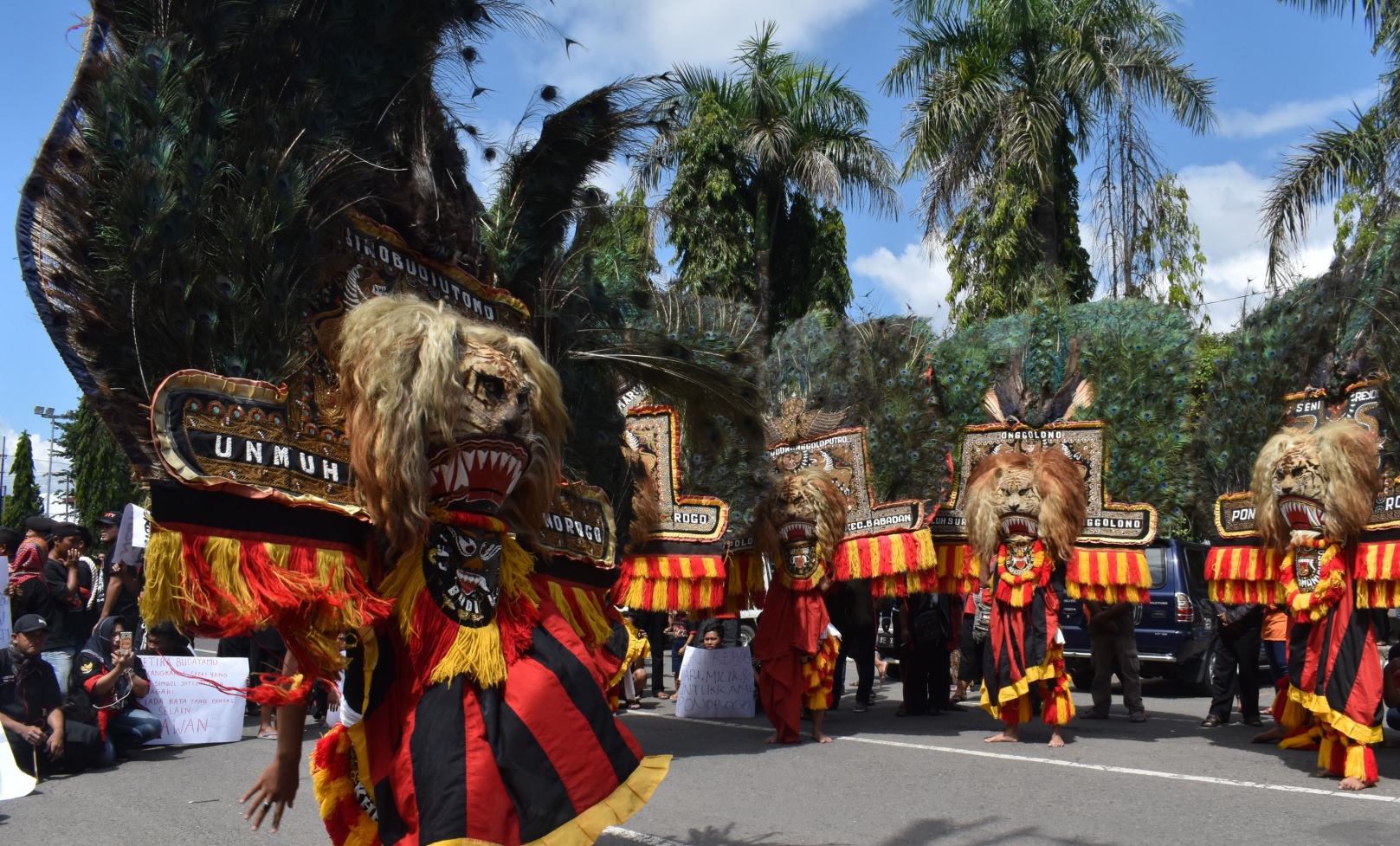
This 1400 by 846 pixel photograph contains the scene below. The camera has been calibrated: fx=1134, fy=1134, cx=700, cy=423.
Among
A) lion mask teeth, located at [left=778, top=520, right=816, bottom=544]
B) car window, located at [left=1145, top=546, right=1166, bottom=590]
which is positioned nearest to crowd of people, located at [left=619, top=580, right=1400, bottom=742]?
lion mask teeth, located at [left=778, top=520, right=816, bottom=544]

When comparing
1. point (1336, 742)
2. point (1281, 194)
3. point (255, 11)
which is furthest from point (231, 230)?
point (1281, 194)

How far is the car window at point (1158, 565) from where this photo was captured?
40.3ft

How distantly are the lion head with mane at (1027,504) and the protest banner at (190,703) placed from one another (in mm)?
5853

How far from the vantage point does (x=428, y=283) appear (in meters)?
3.66

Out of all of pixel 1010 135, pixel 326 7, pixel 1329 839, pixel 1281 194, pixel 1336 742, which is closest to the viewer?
pixel 326 7

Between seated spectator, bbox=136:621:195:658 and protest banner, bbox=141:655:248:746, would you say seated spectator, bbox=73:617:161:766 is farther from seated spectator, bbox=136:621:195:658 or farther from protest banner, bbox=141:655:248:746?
seated spectator, bbox=136:621:195:658

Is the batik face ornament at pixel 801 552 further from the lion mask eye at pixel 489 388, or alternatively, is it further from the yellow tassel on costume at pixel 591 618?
the lion mask eye at pixel 489 388

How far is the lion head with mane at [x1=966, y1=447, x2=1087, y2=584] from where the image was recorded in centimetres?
818

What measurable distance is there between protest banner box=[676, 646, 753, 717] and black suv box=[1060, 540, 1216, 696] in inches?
159

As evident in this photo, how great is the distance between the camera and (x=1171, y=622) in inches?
478

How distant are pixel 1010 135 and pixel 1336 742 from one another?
50.1 ft

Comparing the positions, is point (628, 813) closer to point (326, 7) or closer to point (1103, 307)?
point (326, 7)

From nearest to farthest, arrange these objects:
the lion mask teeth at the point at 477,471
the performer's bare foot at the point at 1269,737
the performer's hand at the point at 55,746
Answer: the lion mask teeth at the point at 477,471 → the performer's hand at the point at 55,746 → the performer's bare foot at the point at 1269,737

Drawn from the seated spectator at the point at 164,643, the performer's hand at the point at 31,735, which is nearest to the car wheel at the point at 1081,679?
the seated spectator at the point at 164,643
